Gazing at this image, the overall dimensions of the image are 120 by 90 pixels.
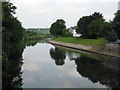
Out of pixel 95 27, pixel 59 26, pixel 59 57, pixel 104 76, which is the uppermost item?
pixel 59 26

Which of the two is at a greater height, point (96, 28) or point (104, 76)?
point (96, 28)

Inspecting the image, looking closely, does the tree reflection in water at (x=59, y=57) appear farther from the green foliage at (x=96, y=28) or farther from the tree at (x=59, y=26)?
the tree at (x=59, y=26)

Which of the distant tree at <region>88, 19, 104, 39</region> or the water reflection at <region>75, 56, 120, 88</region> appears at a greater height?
the distant tree at <region>88, 19, 104, 39</region>

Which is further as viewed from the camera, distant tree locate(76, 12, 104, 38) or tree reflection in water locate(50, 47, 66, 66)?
distant tree locate(76, 12, 104, 38)

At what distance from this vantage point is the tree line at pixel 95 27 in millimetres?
45491

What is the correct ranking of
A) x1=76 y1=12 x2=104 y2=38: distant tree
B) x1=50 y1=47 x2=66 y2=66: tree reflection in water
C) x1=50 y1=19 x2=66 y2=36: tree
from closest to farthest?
x1=50 y1=47 x2=66 y2=66: tree reflection in water → x1=76 y1=12 x2=104 y2=38: distant tree → x1=50 y1=19 x2=66 y2=36: tree

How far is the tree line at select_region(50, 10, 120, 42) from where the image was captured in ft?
149

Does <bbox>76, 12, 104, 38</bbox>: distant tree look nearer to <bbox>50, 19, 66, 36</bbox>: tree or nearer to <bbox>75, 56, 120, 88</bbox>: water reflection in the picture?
<bbox>75, 56, 120, 88</bbox>: water reflection

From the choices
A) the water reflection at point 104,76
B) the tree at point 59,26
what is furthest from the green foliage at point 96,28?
the tree at point 59,26

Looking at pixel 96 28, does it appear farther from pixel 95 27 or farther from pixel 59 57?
pixel 59 57

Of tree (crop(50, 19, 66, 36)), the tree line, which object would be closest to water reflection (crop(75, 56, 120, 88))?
the tree line

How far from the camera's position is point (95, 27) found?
62875 mm

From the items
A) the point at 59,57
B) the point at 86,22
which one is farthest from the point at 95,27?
the point at 59,57

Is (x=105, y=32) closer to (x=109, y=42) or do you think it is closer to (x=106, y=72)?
(x=109, y=42)
